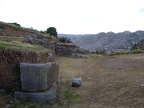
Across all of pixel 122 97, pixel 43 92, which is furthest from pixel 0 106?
pixel 122 97

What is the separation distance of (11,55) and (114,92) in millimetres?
3629

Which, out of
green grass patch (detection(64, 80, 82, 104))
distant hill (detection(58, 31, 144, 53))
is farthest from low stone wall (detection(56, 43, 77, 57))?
distant hill (detection(58, 31, 144, 53))

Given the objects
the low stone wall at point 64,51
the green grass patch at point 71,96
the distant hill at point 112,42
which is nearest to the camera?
the green grass patch at point 71,96

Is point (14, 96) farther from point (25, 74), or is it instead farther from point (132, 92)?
point (132, 92)

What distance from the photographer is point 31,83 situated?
8.23 meters

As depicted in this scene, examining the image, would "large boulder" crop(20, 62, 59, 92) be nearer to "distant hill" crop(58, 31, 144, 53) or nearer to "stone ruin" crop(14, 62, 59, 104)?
"stone ruin" crop(14, 62, 59, 104)

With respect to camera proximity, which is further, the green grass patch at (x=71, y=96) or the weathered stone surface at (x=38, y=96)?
the green grass patch at (x=71, y=96)

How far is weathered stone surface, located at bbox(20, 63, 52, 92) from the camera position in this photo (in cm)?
826

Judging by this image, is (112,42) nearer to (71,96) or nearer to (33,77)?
(71,96)

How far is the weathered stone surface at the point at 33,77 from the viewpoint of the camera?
826cm

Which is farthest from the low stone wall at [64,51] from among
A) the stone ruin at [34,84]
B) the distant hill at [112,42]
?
the distant hill at [112,42]

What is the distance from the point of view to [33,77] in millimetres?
8273

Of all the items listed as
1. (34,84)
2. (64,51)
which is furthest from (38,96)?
(64,51)

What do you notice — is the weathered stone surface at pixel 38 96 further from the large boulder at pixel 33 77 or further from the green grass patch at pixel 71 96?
the green grass patch at pixel 71 96
